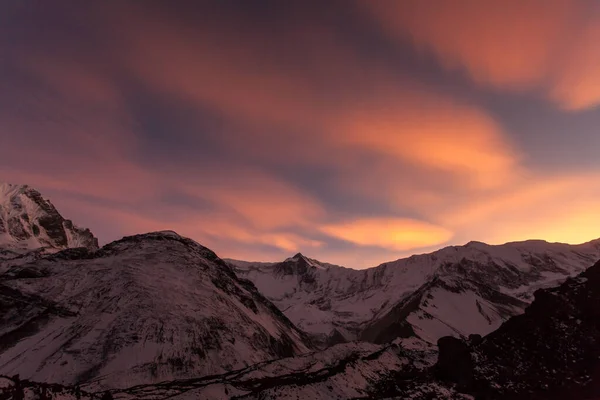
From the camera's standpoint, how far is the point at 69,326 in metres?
149

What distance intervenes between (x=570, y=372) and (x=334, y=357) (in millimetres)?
56777

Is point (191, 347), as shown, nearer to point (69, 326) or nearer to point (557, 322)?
point (69, 326)

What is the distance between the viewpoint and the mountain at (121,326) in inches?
5034

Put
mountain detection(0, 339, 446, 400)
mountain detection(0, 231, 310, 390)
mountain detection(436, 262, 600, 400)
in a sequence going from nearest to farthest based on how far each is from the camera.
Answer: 1. mountain detection(436, 262, 600, 400)
2. mountain detection(0, 339, 446, 400)
3. mountain detection(0, 231, 310, 390)

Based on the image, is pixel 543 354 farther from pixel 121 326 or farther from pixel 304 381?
pixel 121 326

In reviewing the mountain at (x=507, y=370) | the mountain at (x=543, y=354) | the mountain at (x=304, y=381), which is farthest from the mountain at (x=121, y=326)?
the mountain at (x=543, y=354)

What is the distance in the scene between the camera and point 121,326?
146750mm

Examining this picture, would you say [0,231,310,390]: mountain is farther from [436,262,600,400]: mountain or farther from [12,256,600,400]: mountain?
[436,262,600,400]: mountain

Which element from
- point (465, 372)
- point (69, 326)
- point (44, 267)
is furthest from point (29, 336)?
point (465, 372)

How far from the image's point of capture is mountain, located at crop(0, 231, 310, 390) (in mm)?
127875

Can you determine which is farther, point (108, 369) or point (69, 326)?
point (69, 326)

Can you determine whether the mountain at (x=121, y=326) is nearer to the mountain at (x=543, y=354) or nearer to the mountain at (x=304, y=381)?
the mountain at (x=304, y=381)

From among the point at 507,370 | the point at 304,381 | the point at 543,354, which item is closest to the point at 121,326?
the point at 304,381

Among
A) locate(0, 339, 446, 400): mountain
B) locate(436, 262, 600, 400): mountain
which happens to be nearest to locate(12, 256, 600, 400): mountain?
locate(436, 262, 600, 400): mountain
